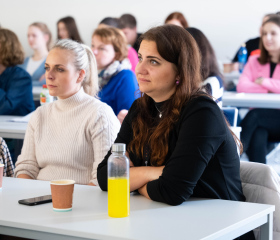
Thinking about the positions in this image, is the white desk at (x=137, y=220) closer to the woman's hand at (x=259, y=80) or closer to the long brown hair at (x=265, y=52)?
the woman's hand at (x=259, y=80)

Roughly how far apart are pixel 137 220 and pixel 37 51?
5487mm

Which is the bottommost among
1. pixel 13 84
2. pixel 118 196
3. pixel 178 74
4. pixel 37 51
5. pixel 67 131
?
pixel 37 51

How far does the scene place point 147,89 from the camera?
1.88 meters

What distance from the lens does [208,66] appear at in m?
3.43

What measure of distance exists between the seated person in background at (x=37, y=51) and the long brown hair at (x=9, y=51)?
205 centimetres

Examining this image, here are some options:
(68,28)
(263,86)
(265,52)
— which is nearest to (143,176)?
(263,86)

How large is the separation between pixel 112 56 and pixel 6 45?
31.8 inches

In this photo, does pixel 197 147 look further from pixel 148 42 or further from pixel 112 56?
pixel 112 56

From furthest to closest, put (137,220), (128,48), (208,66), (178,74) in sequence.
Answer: (128,48), (208,66), (178,74), (137,220)

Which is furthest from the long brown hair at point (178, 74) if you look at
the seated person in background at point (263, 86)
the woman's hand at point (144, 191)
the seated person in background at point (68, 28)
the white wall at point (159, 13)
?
the seated person in background at point (68, 28)

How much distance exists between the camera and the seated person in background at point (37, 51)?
6.31 meters

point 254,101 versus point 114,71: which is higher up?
point 114,71

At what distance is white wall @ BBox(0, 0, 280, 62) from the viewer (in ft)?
22.5

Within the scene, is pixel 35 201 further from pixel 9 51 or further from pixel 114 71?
pixel 9 51
